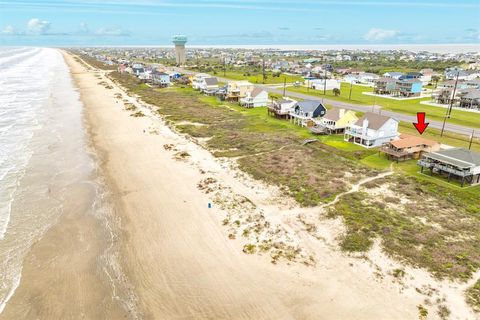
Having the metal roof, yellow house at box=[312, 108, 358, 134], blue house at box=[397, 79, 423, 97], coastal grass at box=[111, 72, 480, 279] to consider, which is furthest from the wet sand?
blue house at box=[397, 79, 423, 97]

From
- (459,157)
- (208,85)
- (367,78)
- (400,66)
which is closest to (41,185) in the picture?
(459,157)

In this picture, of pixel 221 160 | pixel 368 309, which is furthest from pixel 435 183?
pixel 221 160

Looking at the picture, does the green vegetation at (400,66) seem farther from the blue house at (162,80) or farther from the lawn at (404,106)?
the blue house at (162,80)

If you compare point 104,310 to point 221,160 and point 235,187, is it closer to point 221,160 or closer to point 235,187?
point 235,187

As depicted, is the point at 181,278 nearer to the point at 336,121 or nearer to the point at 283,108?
the point at 336,121

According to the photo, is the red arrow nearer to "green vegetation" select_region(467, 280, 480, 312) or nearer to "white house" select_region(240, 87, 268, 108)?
"white house" select_region(240, 87, 268, 108)

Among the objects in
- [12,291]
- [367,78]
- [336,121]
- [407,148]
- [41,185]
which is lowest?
[12,291]

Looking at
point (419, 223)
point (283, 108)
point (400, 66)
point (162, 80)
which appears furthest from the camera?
point (400, 66)
